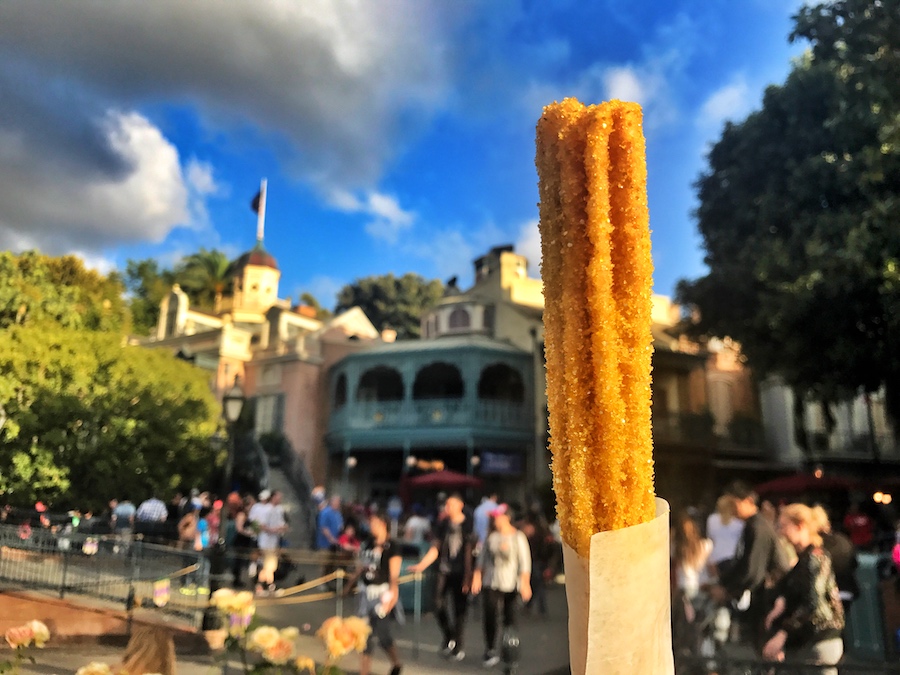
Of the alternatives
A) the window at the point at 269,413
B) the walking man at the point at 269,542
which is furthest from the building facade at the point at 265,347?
the walking man at the point at 269,542

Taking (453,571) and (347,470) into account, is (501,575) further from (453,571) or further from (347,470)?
(347,470)

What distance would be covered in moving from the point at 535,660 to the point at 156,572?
3.31 metres

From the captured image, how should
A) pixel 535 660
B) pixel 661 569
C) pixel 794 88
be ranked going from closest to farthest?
pixel 661 569 → pixel 535 660 → pixel 794 88

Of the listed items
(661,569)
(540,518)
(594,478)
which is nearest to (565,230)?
(594,478)

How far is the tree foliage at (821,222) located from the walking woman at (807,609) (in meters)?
4.11

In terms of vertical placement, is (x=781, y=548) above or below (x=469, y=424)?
below

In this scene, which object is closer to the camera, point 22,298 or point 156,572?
point 22,298

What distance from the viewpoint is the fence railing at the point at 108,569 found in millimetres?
4188

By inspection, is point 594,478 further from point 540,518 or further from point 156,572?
point 540,518

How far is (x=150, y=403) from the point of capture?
5.14m

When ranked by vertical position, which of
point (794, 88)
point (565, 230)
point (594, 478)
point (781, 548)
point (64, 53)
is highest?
point (794, 88)

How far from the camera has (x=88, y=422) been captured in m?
4.60

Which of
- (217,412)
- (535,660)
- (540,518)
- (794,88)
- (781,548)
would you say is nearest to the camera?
(781,548)

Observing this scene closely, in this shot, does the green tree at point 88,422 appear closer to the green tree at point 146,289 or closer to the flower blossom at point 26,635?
the green tree at point 146,289
